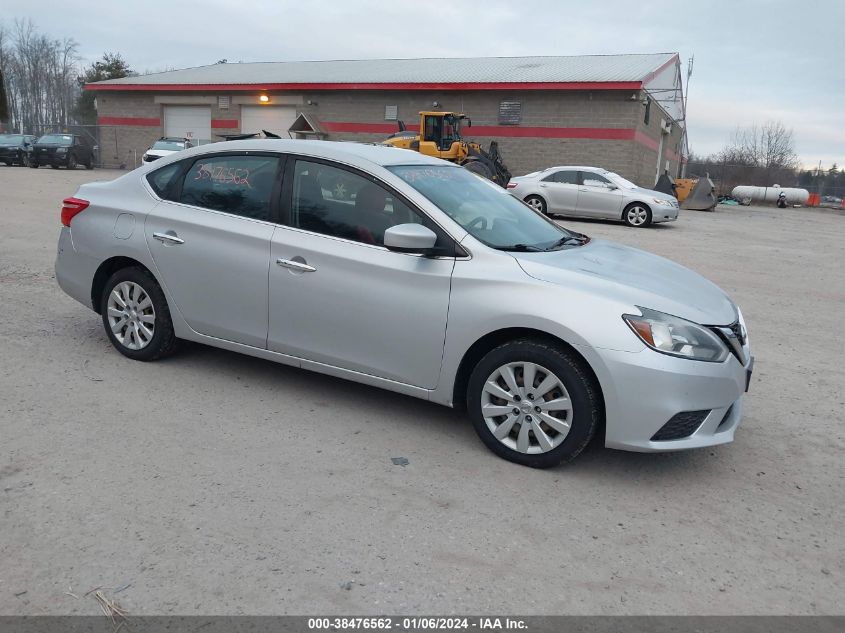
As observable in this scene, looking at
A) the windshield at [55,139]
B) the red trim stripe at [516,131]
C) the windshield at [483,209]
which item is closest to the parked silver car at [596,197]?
the red trim stripe at [516,131]

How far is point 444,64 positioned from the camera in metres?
35.6

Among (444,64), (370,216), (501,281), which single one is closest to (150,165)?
(370,216)

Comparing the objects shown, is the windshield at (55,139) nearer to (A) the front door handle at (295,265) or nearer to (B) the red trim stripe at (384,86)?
(B) the red trim stripe at (384,86)

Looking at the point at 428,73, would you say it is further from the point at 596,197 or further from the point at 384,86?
the point at 596,197

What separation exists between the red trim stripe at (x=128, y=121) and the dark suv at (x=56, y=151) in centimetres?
660

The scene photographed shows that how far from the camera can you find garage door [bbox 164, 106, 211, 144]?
3653 centimetres

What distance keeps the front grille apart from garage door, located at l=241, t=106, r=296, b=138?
33.4 metres

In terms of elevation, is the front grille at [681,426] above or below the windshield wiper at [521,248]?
below

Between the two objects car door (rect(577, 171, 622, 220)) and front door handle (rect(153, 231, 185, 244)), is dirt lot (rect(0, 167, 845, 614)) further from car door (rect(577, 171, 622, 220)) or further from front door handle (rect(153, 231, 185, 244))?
car door (rect(577, 171, 622, 220))

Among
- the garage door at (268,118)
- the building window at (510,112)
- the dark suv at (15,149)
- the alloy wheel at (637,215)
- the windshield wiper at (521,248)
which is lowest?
the dark suv at (15,149)

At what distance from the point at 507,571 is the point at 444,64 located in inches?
1397

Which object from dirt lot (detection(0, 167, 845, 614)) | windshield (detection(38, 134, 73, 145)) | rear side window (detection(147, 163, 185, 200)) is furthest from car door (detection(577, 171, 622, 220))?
windshield (detection(38, 134, 73, 145))

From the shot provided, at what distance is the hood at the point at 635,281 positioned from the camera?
367 cm
